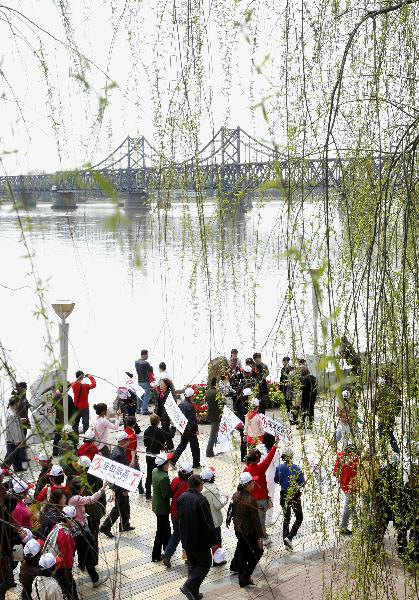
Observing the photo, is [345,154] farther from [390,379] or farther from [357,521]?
[357,521]

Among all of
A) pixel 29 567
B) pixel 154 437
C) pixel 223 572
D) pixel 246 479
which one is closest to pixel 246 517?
pixel 246 479

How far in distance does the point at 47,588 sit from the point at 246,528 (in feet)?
7.07

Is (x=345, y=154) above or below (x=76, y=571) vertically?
above

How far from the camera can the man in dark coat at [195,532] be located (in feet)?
23.5

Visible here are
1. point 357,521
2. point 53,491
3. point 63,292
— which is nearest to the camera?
point 357,521

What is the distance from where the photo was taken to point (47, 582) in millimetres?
6035

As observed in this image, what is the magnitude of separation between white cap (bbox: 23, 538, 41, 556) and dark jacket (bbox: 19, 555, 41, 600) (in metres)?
0.06

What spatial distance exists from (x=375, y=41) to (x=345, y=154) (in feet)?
2.43

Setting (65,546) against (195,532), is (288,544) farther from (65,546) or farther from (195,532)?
(65,546)

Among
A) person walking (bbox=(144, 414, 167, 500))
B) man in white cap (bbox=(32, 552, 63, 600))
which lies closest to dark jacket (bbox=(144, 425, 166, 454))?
person walking (bbox=(144, 414, 167, 500))

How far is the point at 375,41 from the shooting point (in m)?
4.14

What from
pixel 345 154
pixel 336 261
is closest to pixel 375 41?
pixel 345 154

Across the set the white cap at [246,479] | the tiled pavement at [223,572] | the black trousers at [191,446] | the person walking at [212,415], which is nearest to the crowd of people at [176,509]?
the white cap at [246,479]

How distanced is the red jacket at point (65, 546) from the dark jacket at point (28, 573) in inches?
7.6
